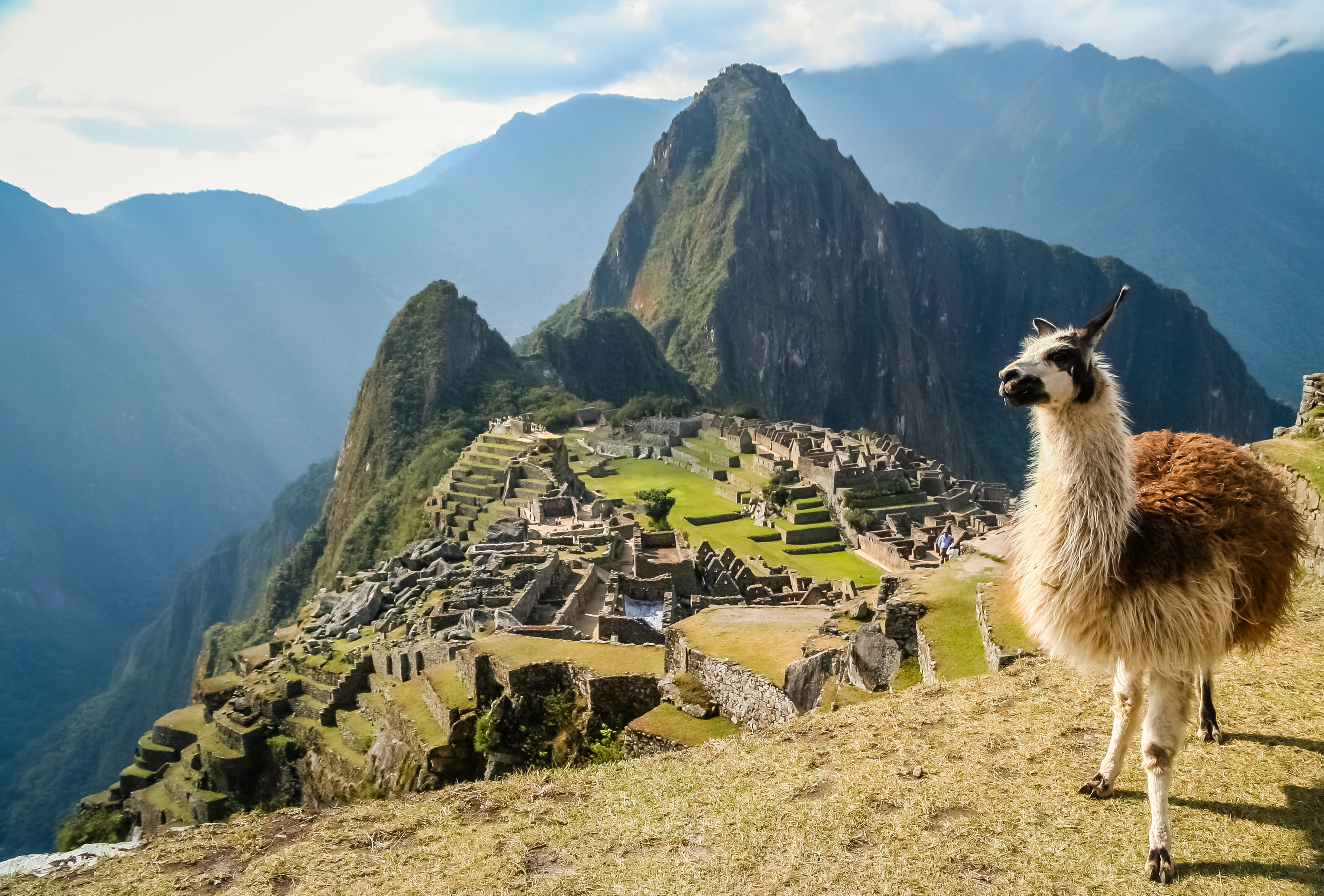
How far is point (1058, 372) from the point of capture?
4020 mm

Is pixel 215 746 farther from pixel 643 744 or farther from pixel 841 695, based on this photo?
pixel 841 695

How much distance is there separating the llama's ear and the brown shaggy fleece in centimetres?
76

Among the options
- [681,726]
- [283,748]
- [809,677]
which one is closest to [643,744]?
[681,726]

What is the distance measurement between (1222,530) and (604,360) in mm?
99193

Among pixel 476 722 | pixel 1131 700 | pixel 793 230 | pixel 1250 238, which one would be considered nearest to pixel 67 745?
pixel 476 722

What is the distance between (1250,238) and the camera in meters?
169

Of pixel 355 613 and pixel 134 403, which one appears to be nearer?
pixel 355 613

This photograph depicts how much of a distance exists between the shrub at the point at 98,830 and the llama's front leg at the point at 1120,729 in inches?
816

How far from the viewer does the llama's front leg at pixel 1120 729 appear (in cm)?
415

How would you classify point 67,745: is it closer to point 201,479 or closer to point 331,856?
point 331,856

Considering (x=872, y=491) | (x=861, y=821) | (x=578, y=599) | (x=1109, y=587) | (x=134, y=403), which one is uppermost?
(x=134, y=403)

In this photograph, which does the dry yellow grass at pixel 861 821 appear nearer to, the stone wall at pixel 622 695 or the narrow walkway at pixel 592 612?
the stone wall at pixel 622 695

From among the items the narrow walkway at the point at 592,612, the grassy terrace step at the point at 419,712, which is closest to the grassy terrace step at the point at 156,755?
the narrow walkway at the point at 592,612

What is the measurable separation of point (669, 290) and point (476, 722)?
13888 centimetres
